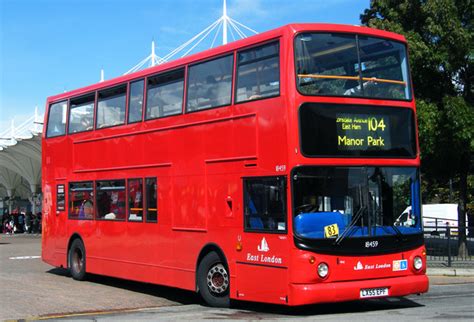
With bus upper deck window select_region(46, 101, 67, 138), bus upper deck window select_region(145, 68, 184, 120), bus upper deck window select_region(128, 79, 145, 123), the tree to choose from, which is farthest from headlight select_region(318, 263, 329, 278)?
→ the tree

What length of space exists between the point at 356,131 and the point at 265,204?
6.08 ft

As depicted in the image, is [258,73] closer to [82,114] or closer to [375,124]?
[375,124]

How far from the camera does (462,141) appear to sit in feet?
64.0

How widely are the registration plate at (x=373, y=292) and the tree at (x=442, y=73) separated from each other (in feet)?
31.3

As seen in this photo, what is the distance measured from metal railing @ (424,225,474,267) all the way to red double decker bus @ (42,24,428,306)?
839 centimetres

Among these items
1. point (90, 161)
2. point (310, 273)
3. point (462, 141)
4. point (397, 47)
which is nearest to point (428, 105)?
point (462, 141)

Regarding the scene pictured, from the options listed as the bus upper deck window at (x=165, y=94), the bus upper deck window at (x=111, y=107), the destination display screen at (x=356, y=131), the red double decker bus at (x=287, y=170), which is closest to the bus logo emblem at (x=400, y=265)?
the red double decker bus at (x=287, y=170)

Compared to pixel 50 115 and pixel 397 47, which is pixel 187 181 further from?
pixel 50 115

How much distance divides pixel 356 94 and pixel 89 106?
7655mm

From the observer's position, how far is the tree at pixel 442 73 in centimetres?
1947

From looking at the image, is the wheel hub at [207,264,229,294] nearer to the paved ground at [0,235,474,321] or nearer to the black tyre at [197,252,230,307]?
the black tyre at [197,252,230,307]

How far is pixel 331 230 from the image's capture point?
10.4m

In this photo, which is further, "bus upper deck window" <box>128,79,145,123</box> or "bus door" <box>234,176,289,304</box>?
"bus upper deck window" <box>128,79,145,123</box>

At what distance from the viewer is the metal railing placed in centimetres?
1908
